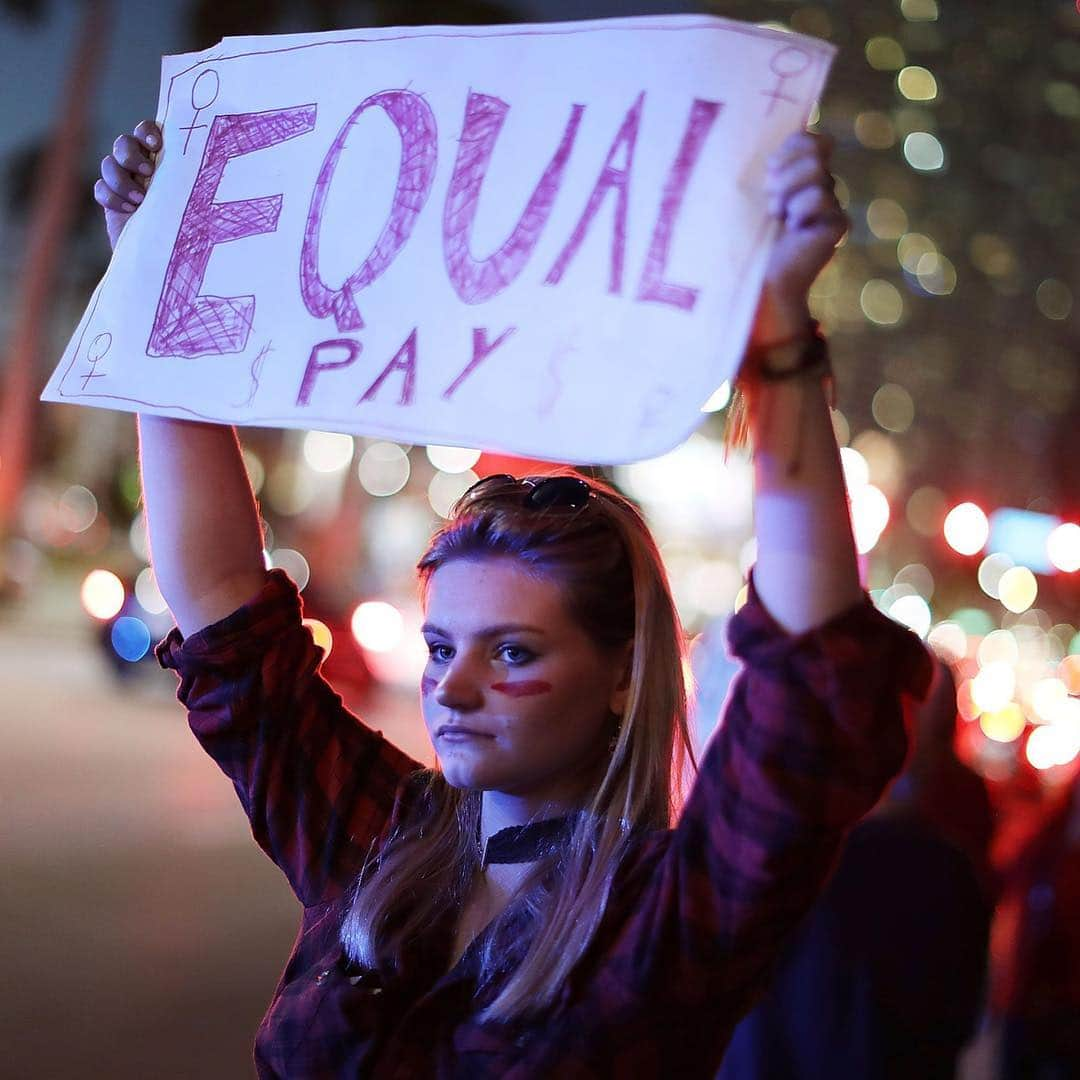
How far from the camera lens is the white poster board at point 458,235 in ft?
5.12

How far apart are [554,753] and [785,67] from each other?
35.4 inches

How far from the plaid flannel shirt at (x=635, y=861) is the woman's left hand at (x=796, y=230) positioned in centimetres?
31

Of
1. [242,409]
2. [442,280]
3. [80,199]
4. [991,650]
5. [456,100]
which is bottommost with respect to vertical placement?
[991,650]

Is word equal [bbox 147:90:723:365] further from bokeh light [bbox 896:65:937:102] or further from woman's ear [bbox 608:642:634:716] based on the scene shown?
bokeh light [bbox 896:65:937:102]

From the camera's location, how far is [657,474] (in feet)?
135

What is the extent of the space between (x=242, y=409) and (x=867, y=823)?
1868mm

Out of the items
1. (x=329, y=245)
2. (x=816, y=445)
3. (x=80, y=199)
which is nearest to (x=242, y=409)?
(x=329, y=245)

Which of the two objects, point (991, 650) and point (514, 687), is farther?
point (991, 650)

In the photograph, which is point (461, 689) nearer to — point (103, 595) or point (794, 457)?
point (794, 457)

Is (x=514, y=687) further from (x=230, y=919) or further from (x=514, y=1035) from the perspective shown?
(x=230, y=919)

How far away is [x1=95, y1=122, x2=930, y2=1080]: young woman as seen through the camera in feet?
5.00

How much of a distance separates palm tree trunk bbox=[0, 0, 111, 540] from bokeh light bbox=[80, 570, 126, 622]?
567 cm

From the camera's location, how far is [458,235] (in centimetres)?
177

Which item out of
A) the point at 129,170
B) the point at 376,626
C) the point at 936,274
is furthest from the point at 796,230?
the point at 936,274
